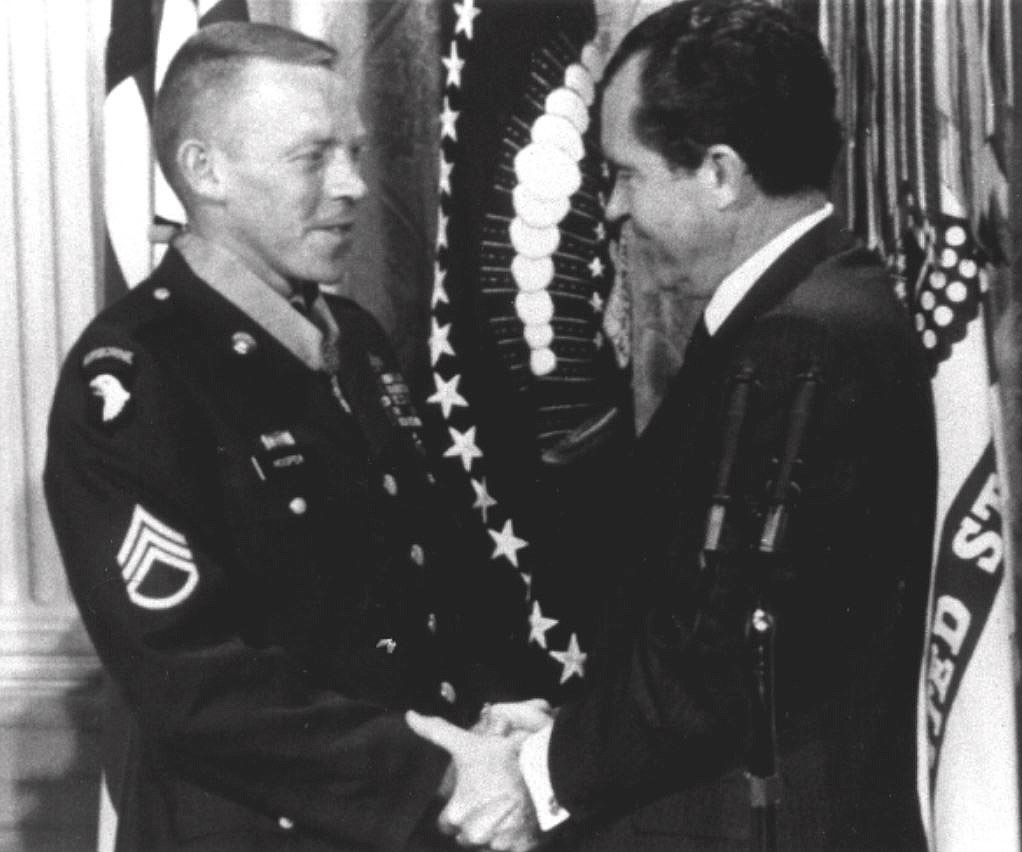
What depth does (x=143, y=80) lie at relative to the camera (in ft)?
5.98

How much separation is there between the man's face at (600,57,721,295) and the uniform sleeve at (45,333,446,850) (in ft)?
1.75

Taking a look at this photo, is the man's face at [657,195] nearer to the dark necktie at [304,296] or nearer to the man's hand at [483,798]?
the dark necktie at [304,296]

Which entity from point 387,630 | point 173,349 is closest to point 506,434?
point 387,630

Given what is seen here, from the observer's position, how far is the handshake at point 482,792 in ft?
5.31

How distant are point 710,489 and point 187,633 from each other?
563mm

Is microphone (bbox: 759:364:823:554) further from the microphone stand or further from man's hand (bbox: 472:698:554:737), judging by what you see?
man's hand (bbox: 472:698:554:737)

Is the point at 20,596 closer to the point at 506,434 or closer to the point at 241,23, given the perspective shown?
the point at 506,434

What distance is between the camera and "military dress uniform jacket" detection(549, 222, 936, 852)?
1.40 metres

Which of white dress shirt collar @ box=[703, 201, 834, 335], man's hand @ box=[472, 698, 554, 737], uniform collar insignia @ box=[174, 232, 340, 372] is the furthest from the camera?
man's hand @ box=[472, 698, 554, 737]

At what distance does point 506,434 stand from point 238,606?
1.55 ft

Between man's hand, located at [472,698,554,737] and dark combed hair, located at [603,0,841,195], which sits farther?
man's hand, located at [472,698,554,737]

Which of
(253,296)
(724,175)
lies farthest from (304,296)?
(724,175)

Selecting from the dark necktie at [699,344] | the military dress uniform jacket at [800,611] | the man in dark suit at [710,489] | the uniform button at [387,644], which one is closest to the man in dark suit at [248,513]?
the uniform button at [387,644]

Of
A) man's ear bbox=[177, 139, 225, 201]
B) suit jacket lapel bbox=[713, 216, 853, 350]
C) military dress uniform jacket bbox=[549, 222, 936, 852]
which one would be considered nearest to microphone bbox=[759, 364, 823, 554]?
military dress uniform jacket bbox=[549, 222, 936, 852]
